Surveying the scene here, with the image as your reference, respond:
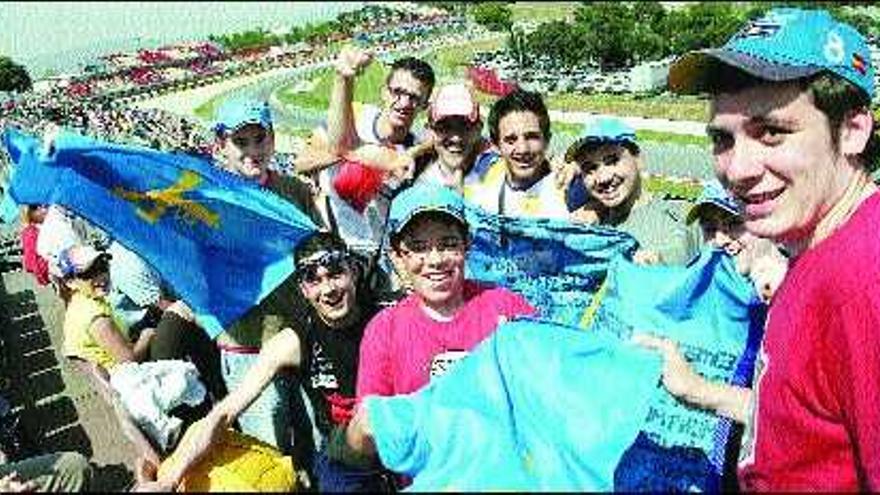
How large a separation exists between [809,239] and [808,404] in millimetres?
434

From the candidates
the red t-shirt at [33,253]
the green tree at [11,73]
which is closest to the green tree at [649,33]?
the red t-shirt at [33,253]

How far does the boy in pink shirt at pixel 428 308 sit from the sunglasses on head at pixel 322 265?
0.43 meters

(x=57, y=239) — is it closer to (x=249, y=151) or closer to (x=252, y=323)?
(x=249, y=151)

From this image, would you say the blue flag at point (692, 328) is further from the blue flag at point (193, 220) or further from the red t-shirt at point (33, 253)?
the red t-shirt at point (33, 253)

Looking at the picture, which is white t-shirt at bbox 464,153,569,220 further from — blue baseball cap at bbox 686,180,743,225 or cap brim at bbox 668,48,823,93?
cap brim at bbox 668,48,823,93

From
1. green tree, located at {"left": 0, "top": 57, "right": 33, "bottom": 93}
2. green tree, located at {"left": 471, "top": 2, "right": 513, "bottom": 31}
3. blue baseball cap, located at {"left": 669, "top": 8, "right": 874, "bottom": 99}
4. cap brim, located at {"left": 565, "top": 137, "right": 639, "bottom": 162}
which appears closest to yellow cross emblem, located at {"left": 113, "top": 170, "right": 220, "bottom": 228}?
cap brim, located at {"left": 565, "top": 137, "right": 639, "bottom": 162}

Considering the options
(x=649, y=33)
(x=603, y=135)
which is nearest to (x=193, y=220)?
(x=603, y=135)

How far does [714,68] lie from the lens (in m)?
2.85

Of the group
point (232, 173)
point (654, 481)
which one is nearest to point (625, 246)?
point (654, 481)

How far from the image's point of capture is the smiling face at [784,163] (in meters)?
2.63

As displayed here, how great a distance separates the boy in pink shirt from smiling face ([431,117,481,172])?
153 cm

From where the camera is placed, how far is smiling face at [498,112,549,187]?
5.46 m

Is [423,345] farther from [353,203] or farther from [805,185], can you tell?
[353,203]

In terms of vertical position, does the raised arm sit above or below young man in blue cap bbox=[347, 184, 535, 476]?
above
